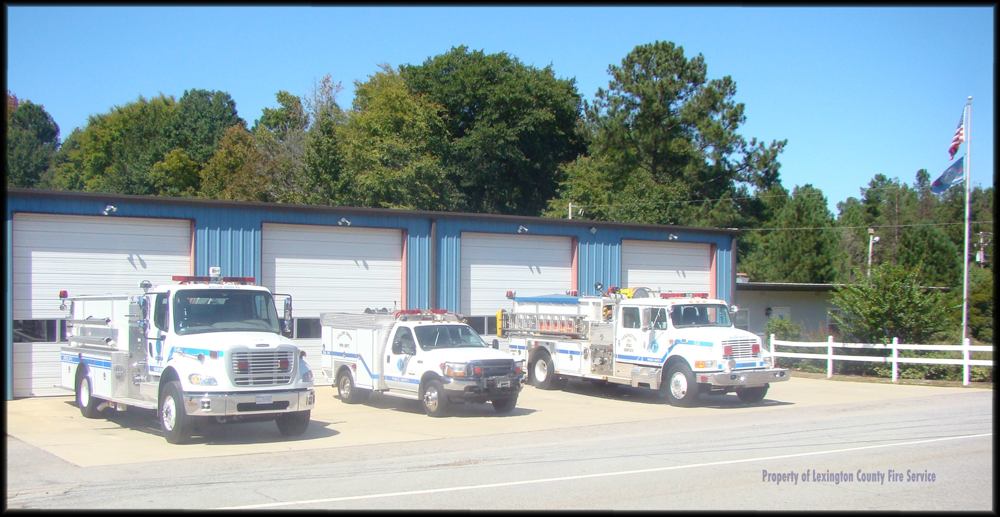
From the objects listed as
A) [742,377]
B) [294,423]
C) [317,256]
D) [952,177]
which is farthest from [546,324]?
[952,177]

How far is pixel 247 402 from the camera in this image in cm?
1301

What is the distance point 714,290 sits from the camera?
1223 inches

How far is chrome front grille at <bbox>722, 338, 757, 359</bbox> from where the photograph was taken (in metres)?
18.2

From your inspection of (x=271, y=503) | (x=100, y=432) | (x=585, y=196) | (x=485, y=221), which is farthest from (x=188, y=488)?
(x=585, y=196)

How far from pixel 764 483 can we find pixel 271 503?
5.50 metres

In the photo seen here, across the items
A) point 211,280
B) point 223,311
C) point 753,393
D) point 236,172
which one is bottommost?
point 753,393

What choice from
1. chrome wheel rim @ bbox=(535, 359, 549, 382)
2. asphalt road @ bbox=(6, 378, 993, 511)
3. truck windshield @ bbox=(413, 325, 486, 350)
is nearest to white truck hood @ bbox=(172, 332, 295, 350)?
asphalt road @ bbox=(6, 378, 993, 511)

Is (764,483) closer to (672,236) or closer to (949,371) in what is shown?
(949,371)

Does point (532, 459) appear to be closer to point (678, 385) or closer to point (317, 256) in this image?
point (678, 385)

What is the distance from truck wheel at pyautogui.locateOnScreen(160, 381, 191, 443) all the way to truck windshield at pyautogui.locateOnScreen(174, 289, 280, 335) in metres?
1.00

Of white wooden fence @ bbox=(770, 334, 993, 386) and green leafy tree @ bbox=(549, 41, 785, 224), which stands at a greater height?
green leafy tree @ bbox=(549, 41, 785, 224)

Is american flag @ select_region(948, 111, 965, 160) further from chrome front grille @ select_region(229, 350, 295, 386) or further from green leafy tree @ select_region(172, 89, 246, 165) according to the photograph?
green leafy tree @ select_region(172, 89, 246, 165)

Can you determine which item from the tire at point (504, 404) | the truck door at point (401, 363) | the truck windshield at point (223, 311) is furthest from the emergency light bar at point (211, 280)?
the tire at point (504, 404)

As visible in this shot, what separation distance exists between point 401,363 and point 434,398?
1.22 metres
